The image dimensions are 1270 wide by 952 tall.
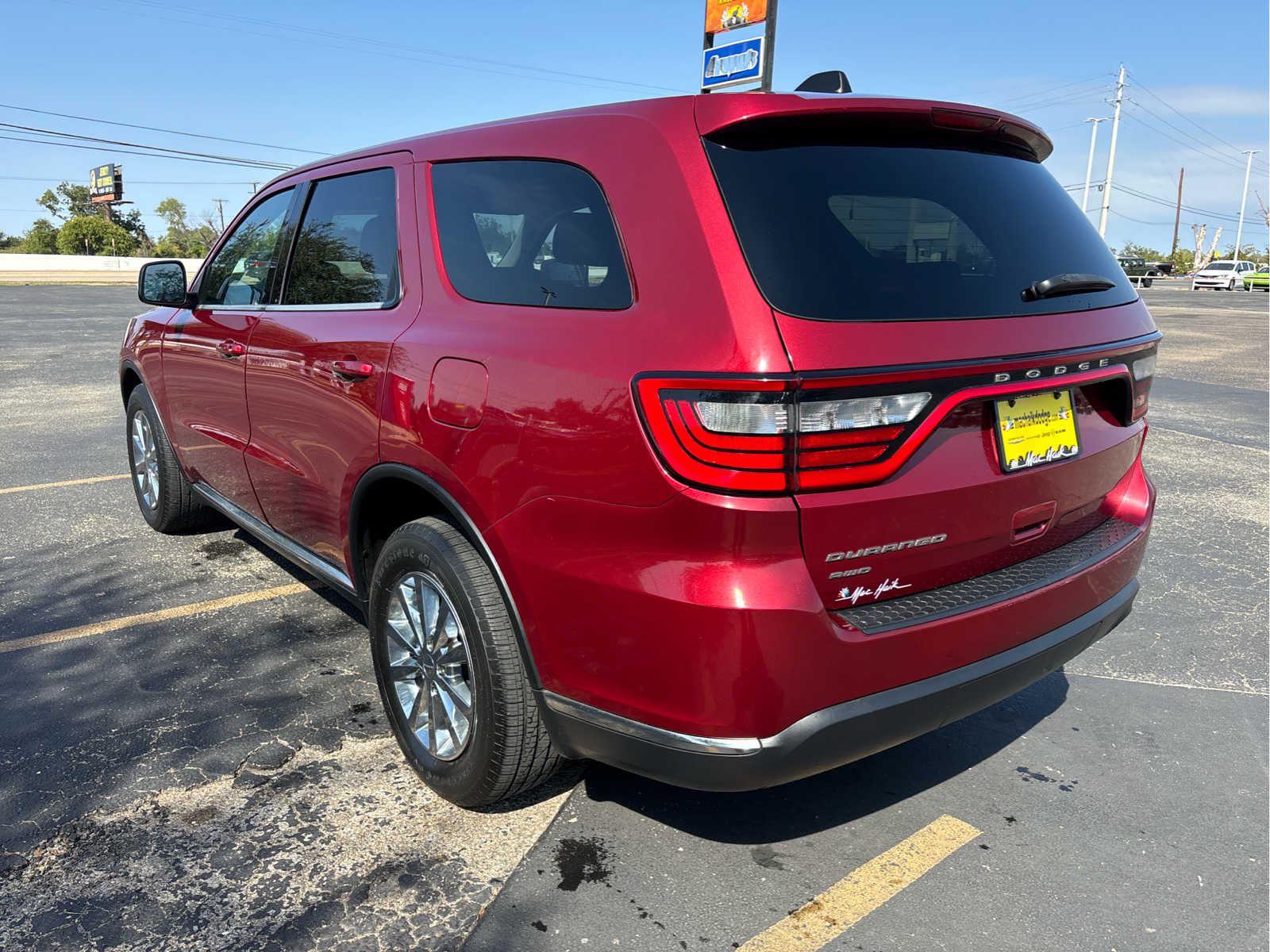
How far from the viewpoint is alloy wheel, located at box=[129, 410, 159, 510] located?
504cm

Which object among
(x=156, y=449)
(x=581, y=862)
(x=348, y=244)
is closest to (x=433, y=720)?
(x=581, y=862)

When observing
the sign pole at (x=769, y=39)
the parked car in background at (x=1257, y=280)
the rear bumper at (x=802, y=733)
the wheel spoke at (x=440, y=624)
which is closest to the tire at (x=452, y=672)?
the wheel spoke at (x=440, y=624)

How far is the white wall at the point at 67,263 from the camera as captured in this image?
5200cm

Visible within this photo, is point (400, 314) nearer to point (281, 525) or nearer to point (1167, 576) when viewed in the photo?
point (281, 525)

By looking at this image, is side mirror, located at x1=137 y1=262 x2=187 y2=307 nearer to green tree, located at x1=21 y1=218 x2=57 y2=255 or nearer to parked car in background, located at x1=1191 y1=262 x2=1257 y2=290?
parked car in background, located at x1=1191 y1=262 x2=1257 y2=290

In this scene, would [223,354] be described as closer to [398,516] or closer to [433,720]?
[398,516]

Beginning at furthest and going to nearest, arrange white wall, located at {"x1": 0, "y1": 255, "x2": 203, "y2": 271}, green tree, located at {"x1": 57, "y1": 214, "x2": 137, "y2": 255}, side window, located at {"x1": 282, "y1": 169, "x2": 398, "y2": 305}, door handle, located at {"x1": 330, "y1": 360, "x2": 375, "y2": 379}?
1. green tree, located at {"x1": 57, "y1": 214, "x2": 137, "y2": 255}
2. white wall, located at {"x1": 0, "y1": 255, "x2": 203, "y2": 271}
3. side window, located at {"x1": 282, "y1": 169, "x2": 398, "y2": 305}
4. door handle, located at {"x1": 330, "y1": 360, "x2": 375, "y2": 379}

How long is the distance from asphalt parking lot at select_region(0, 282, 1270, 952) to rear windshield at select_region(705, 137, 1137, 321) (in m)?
1.46

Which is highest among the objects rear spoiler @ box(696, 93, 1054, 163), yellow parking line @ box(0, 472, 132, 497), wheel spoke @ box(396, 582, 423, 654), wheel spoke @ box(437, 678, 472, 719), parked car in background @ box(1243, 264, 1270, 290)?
parked car in background @ box(1243, 264, 1270, 290)

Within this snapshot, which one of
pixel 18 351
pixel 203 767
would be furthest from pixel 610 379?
pixel 18 351

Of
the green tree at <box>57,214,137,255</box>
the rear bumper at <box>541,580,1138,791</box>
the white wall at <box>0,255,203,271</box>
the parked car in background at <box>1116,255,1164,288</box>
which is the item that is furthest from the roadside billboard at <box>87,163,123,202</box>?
the rear bumper at <box>541,580,1138,791</box>

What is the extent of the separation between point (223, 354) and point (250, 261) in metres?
0.42

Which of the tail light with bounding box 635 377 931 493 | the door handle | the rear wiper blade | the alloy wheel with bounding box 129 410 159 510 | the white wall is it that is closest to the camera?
the tail light with bounding box 635 377 931 493

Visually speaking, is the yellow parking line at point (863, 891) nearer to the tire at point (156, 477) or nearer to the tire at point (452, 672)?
the tire at point (452, 672)
